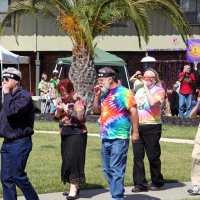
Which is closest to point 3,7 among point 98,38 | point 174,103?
point 98,38

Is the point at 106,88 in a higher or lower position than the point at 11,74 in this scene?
lower

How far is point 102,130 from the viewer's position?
29.8 feet

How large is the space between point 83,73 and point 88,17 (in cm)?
221

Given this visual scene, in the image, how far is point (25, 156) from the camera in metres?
8.40

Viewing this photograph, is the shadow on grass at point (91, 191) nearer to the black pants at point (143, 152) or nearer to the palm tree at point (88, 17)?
the black pants at point (143, 152)

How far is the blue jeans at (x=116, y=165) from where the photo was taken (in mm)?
8836

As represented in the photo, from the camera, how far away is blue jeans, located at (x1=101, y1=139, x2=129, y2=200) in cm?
884

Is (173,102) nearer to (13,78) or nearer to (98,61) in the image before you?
(98,61)

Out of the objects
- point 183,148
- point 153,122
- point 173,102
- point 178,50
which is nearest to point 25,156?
point 153,122

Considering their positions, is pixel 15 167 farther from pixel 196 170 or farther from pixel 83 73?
pixel 83 73

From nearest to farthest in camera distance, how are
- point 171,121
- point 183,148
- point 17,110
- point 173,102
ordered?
point 17,110
point 183,148
point 171,121
point 173,102

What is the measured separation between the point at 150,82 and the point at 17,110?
2852mm

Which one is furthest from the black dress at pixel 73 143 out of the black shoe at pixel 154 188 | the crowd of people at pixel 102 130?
the black shoe at pixel 154 188

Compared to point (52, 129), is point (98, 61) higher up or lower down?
higher up
